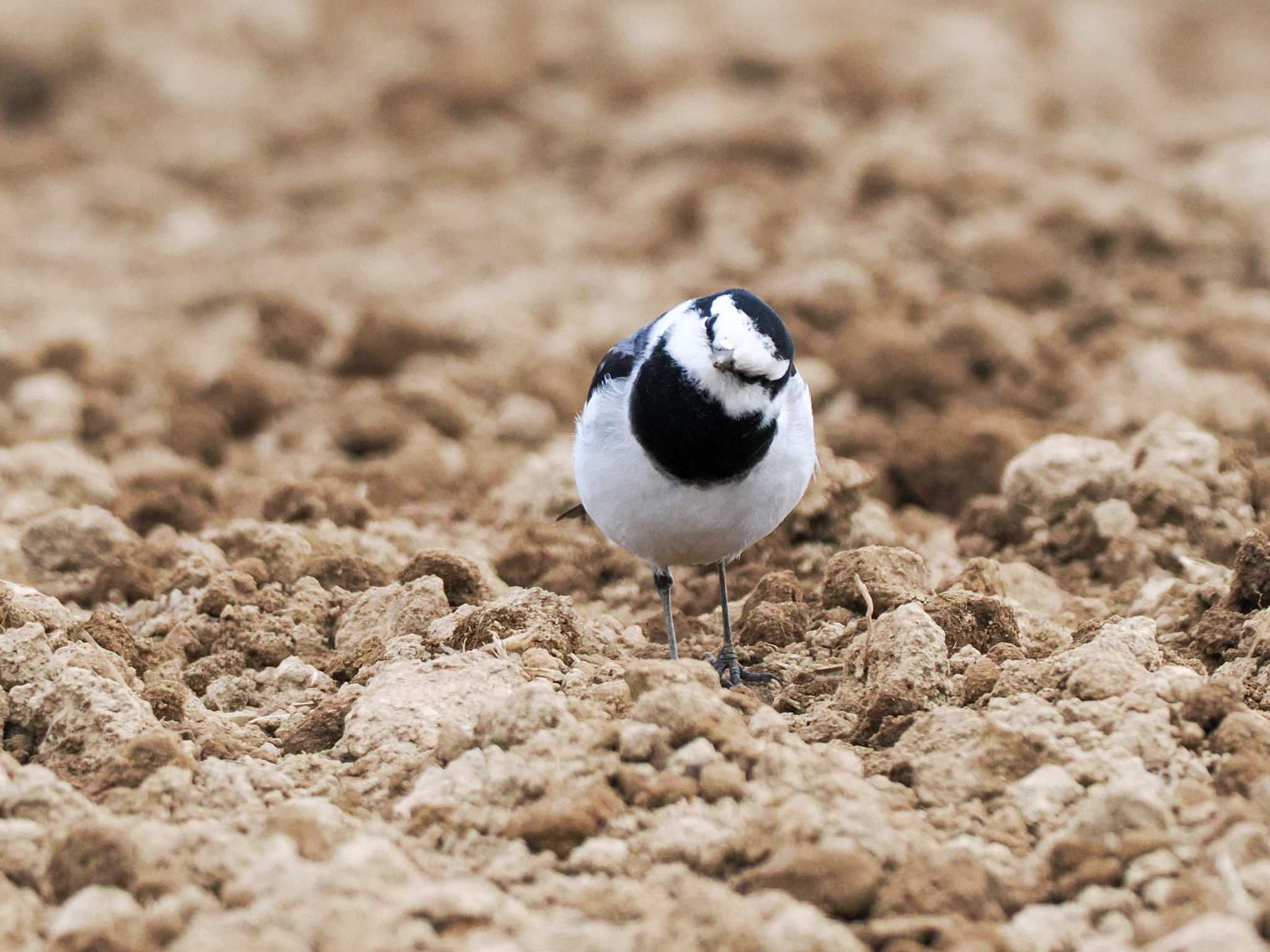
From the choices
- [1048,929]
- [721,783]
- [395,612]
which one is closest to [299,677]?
[395,612]

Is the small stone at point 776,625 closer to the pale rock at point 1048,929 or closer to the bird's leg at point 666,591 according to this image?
the bird's leg at point 666,591

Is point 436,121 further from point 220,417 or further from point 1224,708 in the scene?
point 1224,708

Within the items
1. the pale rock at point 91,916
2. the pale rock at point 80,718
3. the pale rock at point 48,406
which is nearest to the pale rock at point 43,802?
the pale rock at point 80,718

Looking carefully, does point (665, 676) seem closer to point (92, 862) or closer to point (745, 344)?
point (745, 344)

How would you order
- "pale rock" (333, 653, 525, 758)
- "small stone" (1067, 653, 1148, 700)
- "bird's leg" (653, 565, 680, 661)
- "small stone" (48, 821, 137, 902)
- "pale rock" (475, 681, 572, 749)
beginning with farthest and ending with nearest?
1. "bird's leg" (653, 565, 680, 661)
2. "pale rock" (333, 653, 525, 758)
3. "small stone" (1067, 653, 1148, 700)
4. "pale rock" (475, 681, 572, 749)
5. "small stone" (48, 821, 137, 902)

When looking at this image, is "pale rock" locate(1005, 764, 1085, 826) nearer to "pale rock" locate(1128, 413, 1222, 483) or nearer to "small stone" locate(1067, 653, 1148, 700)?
"small stone" locate(1067, 653, 1148, 700)

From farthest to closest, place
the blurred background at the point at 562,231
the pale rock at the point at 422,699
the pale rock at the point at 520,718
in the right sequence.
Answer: the blurred background at the point at 562,231, the pale rock at the point at 422,699, the pale rock at the point at 520,718

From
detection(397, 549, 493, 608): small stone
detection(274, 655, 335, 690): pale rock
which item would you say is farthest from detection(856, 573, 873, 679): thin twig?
detection(274, 655, 335, 690): pale rock
